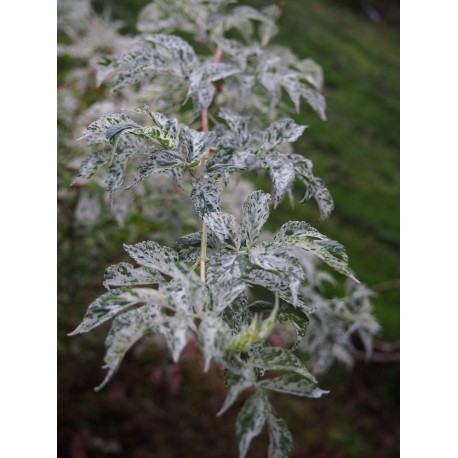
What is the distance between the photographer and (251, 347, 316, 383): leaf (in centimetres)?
55

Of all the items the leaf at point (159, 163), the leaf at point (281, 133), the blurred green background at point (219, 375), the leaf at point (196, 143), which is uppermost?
the leaf at point (281, 133)

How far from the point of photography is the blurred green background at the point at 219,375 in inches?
67.7

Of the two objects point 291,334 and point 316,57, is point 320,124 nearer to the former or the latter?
point 316,57

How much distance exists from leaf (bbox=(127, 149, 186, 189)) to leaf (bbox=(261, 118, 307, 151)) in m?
0.17

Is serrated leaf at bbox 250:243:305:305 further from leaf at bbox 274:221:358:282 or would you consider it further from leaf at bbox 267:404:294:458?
leaf at bbox 267:404:294:458

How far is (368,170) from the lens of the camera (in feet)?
12.4

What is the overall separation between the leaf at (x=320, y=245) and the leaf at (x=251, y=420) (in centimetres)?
18

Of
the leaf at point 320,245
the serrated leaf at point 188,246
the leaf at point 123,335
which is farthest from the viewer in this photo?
the serrated leaf at point 188,246

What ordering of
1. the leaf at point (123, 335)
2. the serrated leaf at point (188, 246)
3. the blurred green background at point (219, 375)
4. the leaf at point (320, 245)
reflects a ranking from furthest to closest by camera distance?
1. the blurred green background at point (219, 375)
2. the serrated leaf at point (188, 246)
3. the leaf at point (320, 245)
4. the leaf at point (123, 335)

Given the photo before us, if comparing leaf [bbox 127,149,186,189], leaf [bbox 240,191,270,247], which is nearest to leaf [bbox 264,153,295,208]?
leaf [bbox 240,191,270,247]

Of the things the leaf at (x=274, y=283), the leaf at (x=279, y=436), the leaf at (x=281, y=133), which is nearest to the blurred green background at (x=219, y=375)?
the leaf at (x=281, y=133)

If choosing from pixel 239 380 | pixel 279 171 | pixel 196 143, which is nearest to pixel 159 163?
pixel 196 143

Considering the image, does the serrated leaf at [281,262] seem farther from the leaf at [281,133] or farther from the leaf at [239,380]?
the leaf at [281,133]

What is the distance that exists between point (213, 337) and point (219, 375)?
160cm
